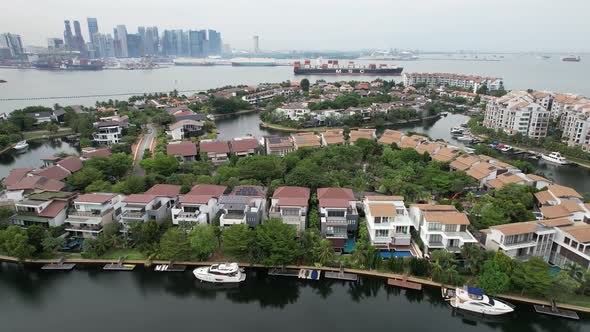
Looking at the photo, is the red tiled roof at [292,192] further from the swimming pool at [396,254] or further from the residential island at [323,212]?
the swimming pool at [396,254]

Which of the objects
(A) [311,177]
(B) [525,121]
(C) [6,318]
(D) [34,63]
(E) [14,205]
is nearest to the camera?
(C) [6,318]

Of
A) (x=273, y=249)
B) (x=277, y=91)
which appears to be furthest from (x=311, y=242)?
(x=277, y=91)

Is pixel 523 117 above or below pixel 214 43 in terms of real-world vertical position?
below

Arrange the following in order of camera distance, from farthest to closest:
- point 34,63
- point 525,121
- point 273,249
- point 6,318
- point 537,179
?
point 34,63 < point 525,121 < point 537,179 < point 273,249 < point 6,318

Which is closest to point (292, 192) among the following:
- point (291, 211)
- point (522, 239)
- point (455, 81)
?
point (291, 211)

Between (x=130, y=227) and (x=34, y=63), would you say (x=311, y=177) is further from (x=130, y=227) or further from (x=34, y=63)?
(x=34, y=63)

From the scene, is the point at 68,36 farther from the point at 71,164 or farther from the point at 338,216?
the point at 338,216
